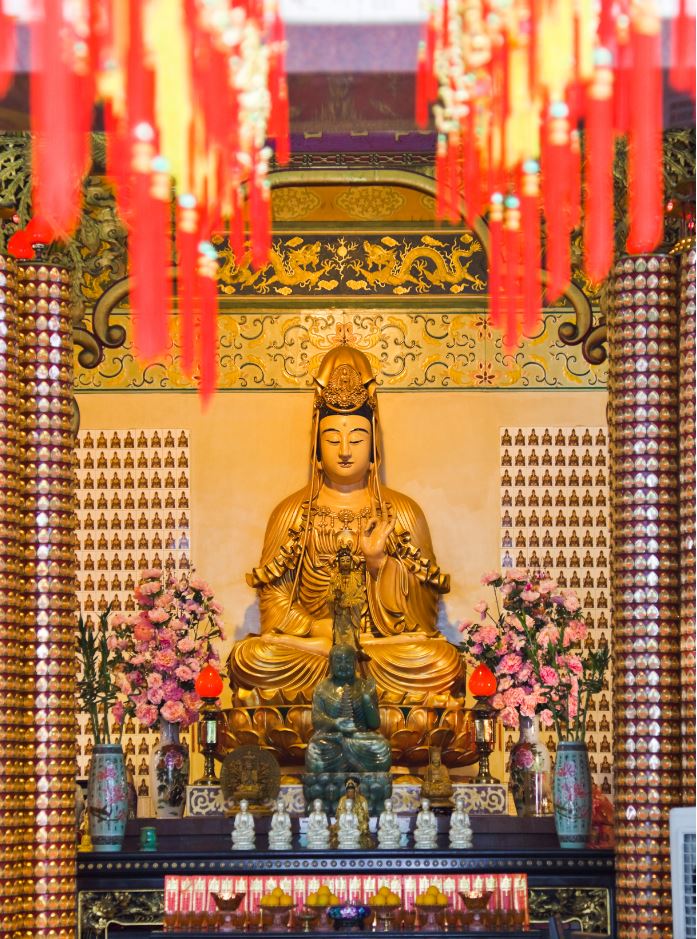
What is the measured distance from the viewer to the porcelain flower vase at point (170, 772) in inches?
421

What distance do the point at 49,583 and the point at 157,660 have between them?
151 cm

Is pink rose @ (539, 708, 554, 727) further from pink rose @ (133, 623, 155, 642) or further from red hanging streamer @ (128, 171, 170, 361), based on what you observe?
red hanging streamer @ (128, 171, 170, 361)

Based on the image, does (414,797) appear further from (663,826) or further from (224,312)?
(224,312)

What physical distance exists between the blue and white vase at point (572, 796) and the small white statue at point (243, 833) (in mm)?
1683

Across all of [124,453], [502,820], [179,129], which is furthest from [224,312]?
[179,129]

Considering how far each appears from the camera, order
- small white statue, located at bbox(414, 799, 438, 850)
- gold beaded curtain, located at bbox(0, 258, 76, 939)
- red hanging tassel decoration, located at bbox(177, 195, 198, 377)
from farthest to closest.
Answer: small white statue, located at bbox(414, 799, 438, 850)
gold beaded curtain, located at bbox(0, 258, 76, 939)
red hanging tassel decoration, located at bbox(177, 195, 198, 377)

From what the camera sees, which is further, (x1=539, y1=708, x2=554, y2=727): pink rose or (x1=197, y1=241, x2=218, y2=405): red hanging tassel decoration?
(x1=539, y1=708, x2=554, y2=727): pink rose

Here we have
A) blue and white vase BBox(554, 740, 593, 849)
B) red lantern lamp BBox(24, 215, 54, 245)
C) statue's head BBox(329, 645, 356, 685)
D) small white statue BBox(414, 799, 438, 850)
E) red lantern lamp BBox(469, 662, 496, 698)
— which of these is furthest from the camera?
statue's head BBox(329, 645, 356, 685)

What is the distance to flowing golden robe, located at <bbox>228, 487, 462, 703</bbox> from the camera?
11.7 meters

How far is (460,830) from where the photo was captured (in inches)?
389

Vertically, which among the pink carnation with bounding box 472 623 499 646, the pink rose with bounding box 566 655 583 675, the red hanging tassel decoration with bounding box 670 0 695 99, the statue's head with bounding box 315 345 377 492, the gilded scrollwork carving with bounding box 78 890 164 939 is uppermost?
the statue's head with bounding box 315 345 377 492

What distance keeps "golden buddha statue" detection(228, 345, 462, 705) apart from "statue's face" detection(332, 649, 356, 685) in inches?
39.1

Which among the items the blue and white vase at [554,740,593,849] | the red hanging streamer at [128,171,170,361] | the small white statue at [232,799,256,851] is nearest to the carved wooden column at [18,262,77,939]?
the small white statue at [232,799,256,851]

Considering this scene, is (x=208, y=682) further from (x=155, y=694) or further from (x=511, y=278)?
(x=511, y=278)
